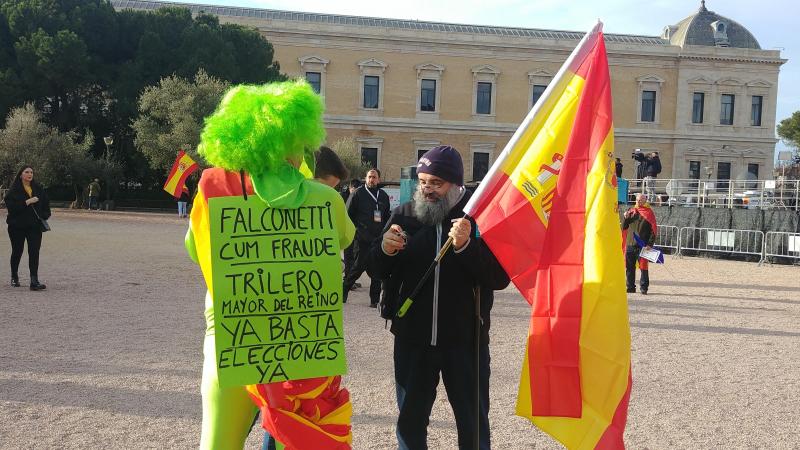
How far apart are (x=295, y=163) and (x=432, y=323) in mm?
1178

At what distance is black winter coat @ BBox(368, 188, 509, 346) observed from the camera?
380cm

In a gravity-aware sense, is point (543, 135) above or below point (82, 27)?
below

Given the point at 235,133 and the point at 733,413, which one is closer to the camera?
the point at 235,133

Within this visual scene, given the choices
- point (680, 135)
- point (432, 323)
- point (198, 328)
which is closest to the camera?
point (432, 323)

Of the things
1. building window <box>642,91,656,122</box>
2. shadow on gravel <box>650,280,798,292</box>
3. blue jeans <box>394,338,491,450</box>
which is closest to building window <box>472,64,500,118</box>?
building window <box>642,91,656,122</box>

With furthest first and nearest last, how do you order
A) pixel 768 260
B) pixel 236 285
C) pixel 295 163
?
pixel 768 260 → pixel 295 163 → pixel 236 285

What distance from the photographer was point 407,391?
387 centimetres

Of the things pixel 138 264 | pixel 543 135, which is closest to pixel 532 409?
pixel 543 135

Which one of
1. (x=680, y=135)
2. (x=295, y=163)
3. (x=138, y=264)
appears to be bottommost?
(x=138, y=264)

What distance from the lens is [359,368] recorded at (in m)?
6.99

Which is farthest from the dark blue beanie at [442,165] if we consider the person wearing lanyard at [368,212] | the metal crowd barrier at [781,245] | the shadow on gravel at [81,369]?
the metal crowd barrier at [781,245]

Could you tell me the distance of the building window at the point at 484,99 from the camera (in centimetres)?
6391

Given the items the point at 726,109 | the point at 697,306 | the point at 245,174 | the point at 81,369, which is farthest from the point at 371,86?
the point at 245,174

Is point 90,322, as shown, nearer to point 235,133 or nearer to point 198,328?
point 198,328
